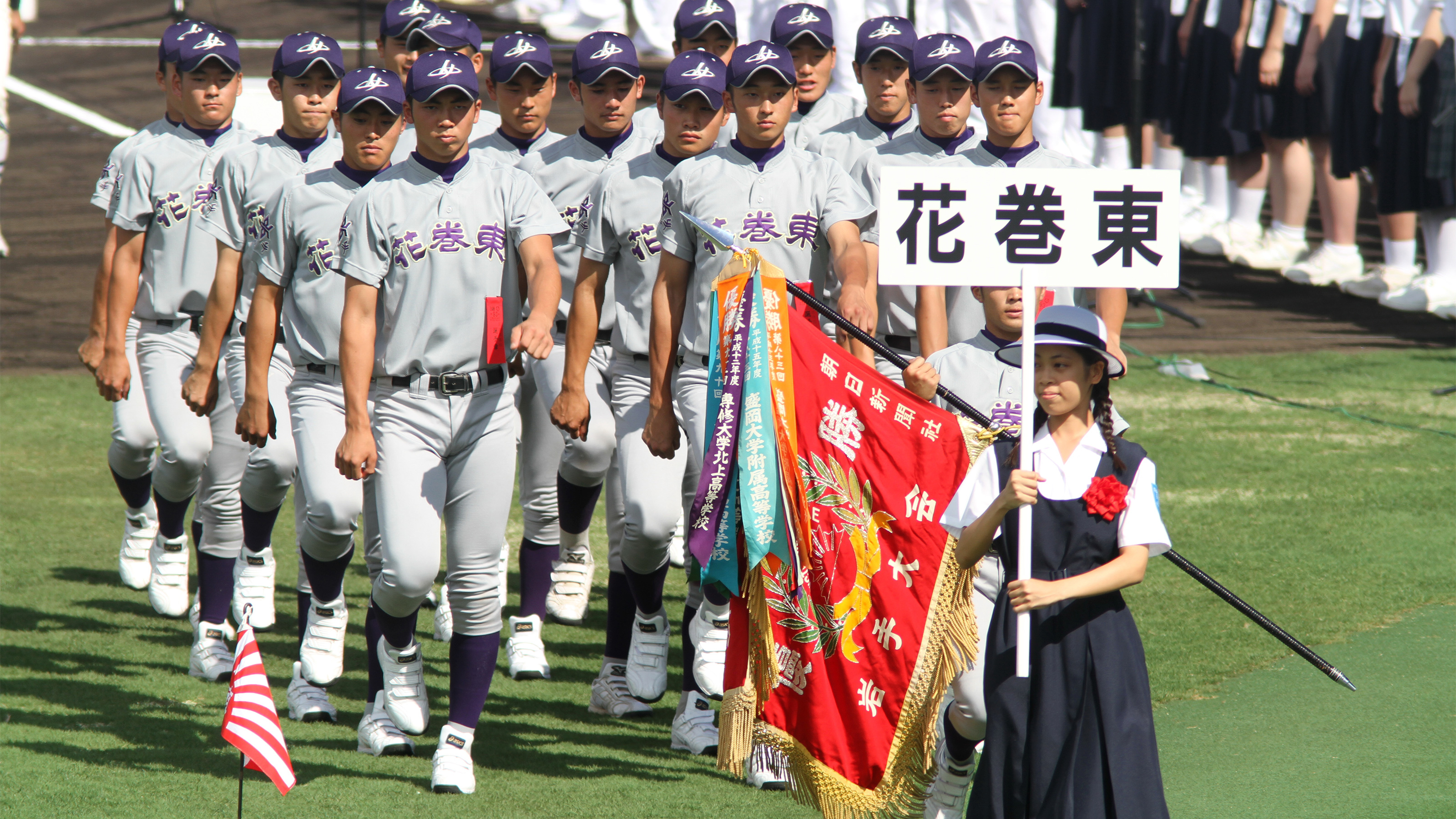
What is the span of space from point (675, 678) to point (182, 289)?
2.86 m

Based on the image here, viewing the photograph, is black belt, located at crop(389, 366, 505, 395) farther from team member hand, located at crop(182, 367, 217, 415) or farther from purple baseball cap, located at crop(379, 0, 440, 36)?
purple baseball cap, located at crop(379, 0, 440, 36)

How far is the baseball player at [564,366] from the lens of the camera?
24.7 feet

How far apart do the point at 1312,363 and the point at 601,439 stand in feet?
25.6

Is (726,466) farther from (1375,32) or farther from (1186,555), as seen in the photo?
(1375,32)

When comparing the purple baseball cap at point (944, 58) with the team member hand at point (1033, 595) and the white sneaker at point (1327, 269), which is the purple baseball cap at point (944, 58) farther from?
the white sneaker at point (1327, 269)

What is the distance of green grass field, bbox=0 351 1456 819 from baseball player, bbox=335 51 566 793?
20.6 inches


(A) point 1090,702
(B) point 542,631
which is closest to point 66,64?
(B) point 542,631

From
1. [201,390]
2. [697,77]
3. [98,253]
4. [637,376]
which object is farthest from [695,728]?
[98,253]

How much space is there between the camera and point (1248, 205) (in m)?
16.9

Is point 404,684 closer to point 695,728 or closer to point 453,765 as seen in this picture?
point 453,765

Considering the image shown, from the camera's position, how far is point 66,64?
86.4ft

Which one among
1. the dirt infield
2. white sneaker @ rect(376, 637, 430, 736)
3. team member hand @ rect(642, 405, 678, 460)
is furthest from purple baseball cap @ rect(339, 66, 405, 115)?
the dirt infield

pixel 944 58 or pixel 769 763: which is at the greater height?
pixel 944 58

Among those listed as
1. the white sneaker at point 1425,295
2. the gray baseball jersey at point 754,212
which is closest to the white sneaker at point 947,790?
the gray baseball jersey at point 754,212
